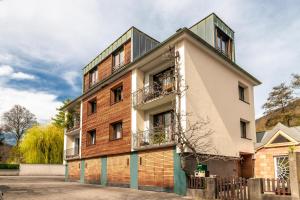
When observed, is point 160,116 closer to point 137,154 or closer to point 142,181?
point 137,154

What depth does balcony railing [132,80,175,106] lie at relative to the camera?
16831 millimetres

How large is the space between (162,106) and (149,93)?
1.21 m

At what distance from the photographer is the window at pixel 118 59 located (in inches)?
856

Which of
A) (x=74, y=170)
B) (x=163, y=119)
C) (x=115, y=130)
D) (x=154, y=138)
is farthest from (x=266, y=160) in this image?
(x=74, y=170)

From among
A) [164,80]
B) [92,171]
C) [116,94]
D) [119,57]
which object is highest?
[119,57]

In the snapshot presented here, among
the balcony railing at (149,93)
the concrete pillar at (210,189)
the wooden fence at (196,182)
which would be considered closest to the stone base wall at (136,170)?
the wooden fence at (196,182)

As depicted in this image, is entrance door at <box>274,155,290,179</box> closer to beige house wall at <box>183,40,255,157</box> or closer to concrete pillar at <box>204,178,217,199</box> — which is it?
beige house wall at <box>183,40,255,157</box>

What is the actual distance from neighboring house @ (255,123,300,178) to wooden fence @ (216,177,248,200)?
687 cm

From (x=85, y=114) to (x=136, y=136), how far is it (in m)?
9.33

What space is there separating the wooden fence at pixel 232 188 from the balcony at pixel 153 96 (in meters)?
5.66

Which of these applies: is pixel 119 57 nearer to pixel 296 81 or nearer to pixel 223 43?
pixel 223 43

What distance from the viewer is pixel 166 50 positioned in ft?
53.6

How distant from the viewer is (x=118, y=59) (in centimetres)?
2227

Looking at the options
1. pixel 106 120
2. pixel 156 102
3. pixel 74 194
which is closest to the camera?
pixel 74 194
